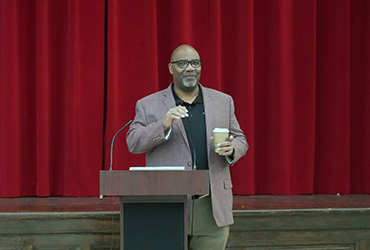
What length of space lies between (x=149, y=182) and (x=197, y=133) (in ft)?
1.65

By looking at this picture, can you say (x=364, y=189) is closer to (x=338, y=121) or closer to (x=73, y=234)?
(x=338, y=121)

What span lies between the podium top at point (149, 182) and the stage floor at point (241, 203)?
3.37ft

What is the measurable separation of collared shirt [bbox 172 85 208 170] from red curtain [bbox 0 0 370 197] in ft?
5.10

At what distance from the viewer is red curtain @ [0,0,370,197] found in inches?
156

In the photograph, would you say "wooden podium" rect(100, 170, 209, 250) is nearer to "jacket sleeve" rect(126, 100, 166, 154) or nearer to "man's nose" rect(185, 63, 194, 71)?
"jacket sleeve" rect(126, 100, 166, 154)

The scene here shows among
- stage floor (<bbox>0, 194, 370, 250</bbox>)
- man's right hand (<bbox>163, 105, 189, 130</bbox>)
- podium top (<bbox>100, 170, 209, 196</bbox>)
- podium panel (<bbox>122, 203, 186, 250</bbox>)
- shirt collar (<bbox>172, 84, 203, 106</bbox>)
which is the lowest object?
stage floor (<bbox>0, 194, 370, 250</bbox>)

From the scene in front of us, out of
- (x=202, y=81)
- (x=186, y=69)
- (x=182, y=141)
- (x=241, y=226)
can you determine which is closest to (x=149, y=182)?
(x=182, y=141)

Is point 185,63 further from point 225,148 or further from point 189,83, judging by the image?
point 225,148

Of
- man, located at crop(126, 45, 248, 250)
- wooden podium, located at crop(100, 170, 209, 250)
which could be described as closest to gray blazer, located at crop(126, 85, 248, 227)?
man, located at crop(126, 45, 248, 250)

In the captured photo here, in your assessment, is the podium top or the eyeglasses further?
the eyeglasses

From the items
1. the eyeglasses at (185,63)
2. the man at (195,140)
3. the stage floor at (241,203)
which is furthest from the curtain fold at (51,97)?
the eyeglasses at (185,63)

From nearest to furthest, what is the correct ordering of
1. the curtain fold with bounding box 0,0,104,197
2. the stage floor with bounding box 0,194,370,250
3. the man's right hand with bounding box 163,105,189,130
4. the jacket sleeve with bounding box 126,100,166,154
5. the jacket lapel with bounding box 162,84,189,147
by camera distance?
the man's right hand with bounding box 163,105,189,130 < the jacket sleeve with bounding box 126,100,166,154 < the jacket lapel with bounding box 162,84,189,147 < the stage floor with bounding box 0,194,370,250 < the curtain fold with bounding box 0,0,104,197

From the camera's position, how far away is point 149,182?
6.84ft

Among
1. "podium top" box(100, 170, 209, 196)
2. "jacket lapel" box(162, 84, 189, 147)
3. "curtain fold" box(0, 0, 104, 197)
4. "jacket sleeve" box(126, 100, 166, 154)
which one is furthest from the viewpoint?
"curtain fold" box(0, 0, 104, 197)
